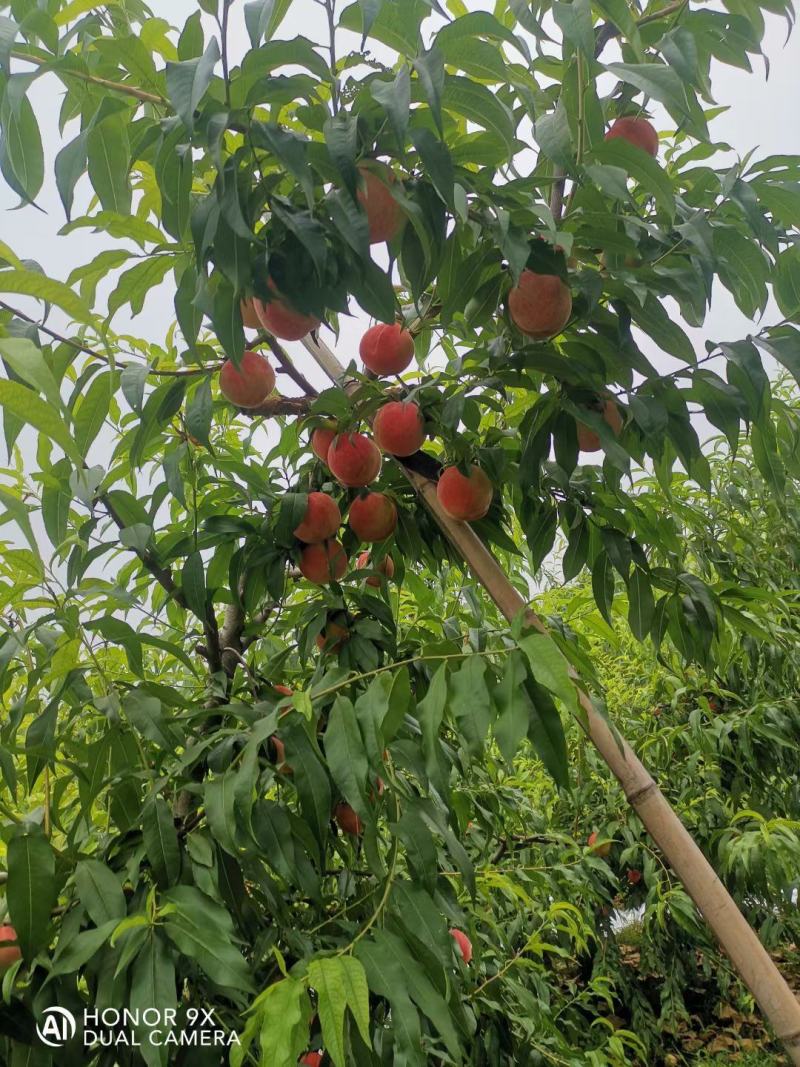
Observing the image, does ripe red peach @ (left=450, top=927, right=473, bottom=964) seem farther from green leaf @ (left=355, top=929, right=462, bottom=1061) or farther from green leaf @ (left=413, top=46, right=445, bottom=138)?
green leaf @ (left=413, top=46, right=445, bottom=138)

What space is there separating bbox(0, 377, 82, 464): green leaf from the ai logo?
486 mm

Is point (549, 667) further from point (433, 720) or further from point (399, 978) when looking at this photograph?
point (399, 978)

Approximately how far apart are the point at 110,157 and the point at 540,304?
0.29m

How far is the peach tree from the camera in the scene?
18.3 inches

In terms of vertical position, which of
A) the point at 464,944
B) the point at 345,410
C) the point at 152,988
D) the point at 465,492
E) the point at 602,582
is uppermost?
the point at 345,410

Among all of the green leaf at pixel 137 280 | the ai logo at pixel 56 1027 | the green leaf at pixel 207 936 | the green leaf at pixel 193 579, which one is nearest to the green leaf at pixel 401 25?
the green leaf at pixel 137 280

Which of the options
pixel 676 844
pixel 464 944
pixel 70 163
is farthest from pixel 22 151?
pixel 464 944

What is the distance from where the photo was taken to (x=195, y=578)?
75 cm

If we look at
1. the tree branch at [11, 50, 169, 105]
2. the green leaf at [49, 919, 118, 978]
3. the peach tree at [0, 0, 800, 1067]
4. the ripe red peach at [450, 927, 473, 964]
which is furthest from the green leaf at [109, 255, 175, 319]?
the ripe red peach at [450, 927, 473, 964]

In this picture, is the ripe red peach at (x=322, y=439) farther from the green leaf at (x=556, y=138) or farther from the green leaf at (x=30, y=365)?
the green leaf at (x=30, y=365)

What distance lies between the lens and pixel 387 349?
0.71 m

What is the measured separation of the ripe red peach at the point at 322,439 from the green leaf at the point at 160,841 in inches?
13.8

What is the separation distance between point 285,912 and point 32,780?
0.23 metres

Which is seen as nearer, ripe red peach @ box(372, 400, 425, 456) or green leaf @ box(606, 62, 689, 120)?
green leaf @ box(606, 62, 689, 120)
